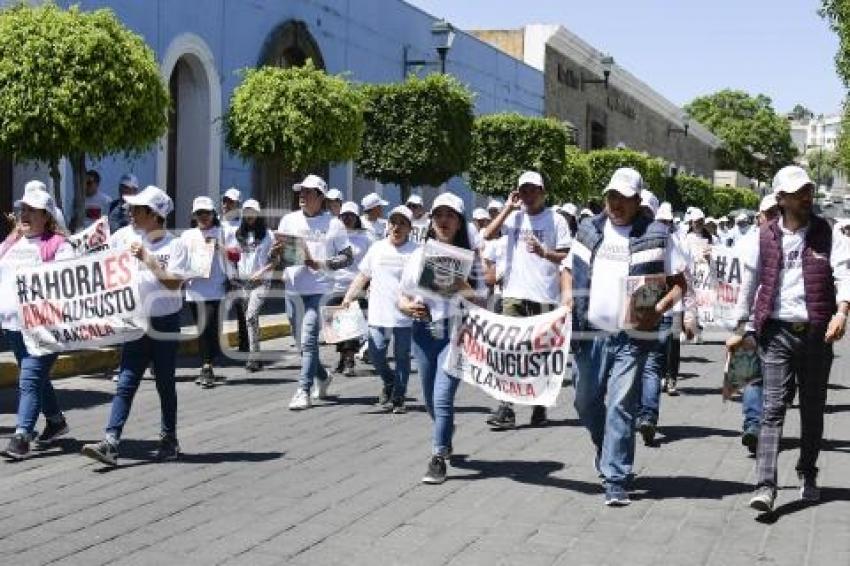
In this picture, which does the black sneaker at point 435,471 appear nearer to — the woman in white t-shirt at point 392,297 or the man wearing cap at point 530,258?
the man wearing cap at point 530,258

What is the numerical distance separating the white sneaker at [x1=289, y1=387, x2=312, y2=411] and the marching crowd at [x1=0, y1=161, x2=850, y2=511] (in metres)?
0.01

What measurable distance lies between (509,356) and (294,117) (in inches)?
484

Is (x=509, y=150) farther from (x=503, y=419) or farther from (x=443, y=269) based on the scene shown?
(x=443, y=269)

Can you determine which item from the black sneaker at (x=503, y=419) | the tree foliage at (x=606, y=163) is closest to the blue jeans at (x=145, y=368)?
the black sneaker at (x=503, y=419)

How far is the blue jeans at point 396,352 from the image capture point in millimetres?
10109

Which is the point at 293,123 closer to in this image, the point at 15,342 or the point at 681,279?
the point at 15,342

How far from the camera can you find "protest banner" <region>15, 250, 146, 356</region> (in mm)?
8094

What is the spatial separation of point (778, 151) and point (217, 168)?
97.6 meters

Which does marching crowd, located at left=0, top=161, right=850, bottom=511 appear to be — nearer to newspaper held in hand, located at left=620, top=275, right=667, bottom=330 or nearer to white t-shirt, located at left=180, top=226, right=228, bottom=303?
newspaper held in hand, located at left=620, top=275, right=667, bottom=330

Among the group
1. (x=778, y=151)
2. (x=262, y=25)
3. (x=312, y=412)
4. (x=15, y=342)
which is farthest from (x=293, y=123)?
(x=778, y=151)

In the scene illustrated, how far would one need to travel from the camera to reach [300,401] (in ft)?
34.2

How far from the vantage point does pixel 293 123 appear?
19.3 m

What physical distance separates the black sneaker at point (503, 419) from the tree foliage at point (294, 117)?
412 inches

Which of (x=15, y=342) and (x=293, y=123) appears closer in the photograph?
(x=15, y=342)
